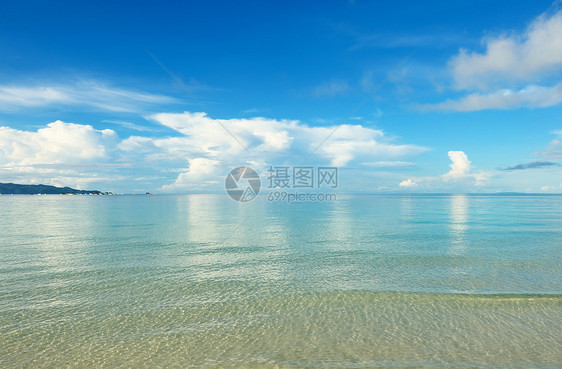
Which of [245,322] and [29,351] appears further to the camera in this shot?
[245,322]

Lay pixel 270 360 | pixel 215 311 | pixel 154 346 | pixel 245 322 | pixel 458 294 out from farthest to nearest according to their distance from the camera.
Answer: pixel 458 294
pixel 215 311
pixel 245 322
pixel 154 346
pixel 270 360

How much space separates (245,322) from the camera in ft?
40.4

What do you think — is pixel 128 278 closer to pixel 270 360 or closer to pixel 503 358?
pixel 270 360

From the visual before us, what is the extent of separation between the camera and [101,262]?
22.4 meters

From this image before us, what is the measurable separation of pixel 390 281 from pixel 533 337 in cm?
706

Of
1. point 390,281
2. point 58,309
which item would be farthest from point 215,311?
point 390,281

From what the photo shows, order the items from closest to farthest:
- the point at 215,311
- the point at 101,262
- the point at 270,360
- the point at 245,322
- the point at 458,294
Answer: the point at 270,360
the point at 245,322
the point at 215,311
the point at 458,294
the point at 101,262

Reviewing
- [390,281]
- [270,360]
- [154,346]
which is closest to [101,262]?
[154,346]

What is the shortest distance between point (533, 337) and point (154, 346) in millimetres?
12866

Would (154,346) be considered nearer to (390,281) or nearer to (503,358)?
(503,358)

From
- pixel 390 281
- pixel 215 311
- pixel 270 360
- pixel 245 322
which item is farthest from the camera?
pixel 390 281

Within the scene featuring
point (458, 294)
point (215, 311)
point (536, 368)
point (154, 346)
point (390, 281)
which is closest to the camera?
point (536, 368)

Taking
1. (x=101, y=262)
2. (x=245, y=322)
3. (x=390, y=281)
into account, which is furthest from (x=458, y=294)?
(x=101, y=262)

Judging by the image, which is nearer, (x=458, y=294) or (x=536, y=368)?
(x=536, y=368)
